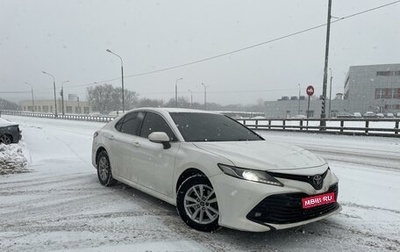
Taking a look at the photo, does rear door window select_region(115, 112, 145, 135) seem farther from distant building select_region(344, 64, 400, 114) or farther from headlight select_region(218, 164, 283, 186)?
distant building select_region(344, 64, 400, 114)

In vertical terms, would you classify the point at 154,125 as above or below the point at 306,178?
above

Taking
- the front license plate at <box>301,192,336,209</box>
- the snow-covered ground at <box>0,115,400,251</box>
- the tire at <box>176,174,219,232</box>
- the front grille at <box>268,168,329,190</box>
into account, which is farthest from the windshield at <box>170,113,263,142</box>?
the front license plate at <box>301,192,336,209</box>

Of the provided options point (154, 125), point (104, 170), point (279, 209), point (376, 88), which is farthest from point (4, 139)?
point (376, 88)

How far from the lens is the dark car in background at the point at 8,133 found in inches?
494

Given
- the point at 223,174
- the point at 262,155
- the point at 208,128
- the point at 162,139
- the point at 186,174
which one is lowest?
the point at 186,174

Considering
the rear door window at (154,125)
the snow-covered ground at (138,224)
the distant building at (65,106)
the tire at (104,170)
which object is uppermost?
the rear door window at (154,125)

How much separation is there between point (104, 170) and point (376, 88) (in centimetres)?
8520

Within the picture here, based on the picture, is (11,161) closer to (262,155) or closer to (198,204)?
(198,204)

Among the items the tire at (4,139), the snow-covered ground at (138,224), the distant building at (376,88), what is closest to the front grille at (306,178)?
the snow-covered ground at (138,224)

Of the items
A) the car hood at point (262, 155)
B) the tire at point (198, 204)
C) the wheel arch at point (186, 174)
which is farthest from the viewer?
the wheel arch at point (186, 174)

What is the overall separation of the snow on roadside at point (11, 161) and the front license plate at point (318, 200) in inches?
268

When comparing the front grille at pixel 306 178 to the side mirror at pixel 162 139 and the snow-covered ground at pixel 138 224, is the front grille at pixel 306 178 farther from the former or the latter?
the side mirror at pixel 162 139

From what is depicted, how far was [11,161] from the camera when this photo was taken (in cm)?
858

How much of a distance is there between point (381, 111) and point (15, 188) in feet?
273
